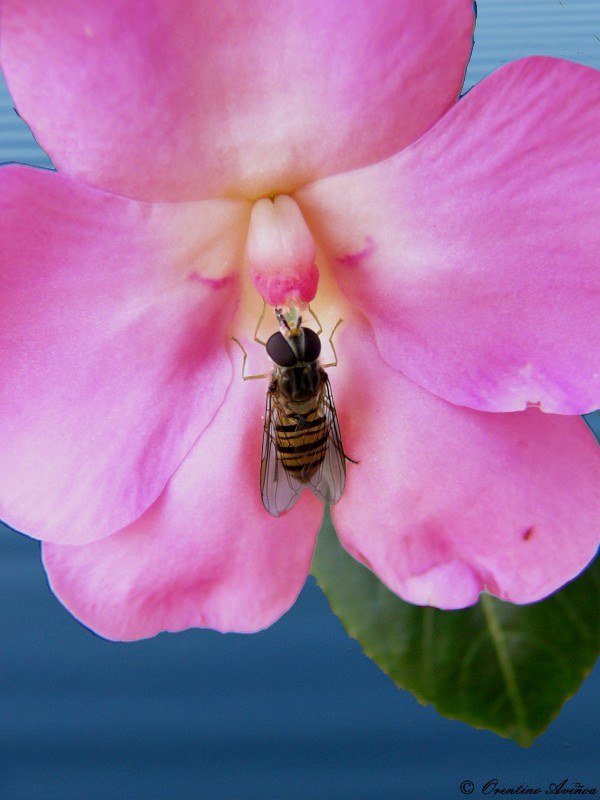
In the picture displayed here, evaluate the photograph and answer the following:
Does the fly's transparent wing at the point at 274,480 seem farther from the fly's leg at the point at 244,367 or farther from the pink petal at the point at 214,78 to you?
the pink petal at the point at 214,78

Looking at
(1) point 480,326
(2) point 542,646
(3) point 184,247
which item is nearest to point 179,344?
(3) point 184,247

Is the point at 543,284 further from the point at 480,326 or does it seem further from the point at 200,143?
the point at 200,143

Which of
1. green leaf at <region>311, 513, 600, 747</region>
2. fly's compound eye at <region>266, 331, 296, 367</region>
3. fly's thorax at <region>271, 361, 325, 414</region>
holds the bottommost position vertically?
green leaf at <region>311, 513, 600, 747</region>

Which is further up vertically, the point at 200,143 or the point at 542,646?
the point at 200,143

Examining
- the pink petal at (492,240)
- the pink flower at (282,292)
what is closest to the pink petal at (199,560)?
the pink flower at (282,292)

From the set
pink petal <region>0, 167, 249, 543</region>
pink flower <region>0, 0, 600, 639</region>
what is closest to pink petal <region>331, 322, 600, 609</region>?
pink flower <region>0, 0, 600, 639</region>

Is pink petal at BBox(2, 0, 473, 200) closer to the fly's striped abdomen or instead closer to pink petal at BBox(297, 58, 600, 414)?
pink petal at BBox(297, 58, 600, 414)
